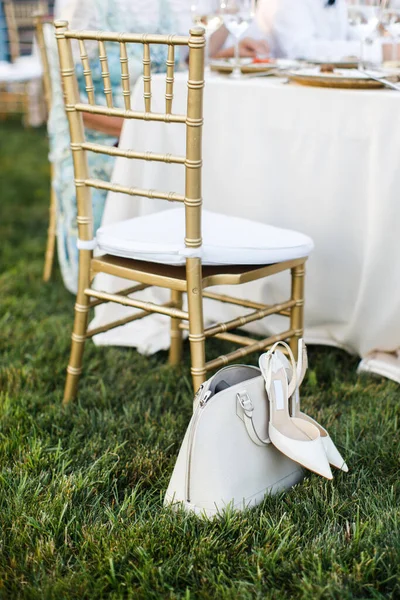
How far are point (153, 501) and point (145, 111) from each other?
81 centimetres

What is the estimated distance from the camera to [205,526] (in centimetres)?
146

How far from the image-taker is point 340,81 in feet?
6.31

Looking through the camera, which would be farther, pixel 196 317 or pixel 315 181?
pixel 315 181

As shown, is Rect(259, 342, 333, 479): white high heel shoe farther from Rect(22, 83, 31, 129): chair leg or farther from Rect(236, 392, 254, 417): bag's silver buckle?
Rect(22, 83, 31, 129): chair leg

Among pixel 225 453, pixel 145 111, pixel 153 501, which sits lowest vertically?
pixel 153 501

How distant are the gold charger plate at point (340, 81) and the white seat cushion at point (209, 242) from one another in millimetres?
392

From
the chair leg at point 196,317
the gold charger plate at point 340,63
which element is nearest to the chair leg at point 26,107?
the gold charger plate at point 340,63

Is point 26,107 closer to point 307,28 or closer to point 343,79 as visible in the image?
point 307,28

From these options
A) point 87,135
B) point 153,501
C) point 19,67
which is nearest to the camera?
point 153,501

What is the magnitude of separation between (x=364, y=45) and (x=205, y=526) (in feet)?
4.49

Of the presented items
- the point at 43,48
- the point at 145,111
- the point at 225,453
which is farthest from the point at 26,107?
the point at 225,453

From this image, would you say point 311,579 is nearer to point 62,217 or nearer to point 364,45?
point 364,45

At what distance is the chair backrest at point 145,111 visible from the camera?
1542 mm

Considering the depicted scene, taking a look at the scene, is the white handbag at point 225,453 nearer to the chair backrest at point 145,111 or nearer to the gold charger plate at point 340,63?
the chair backrest at point 145,111
